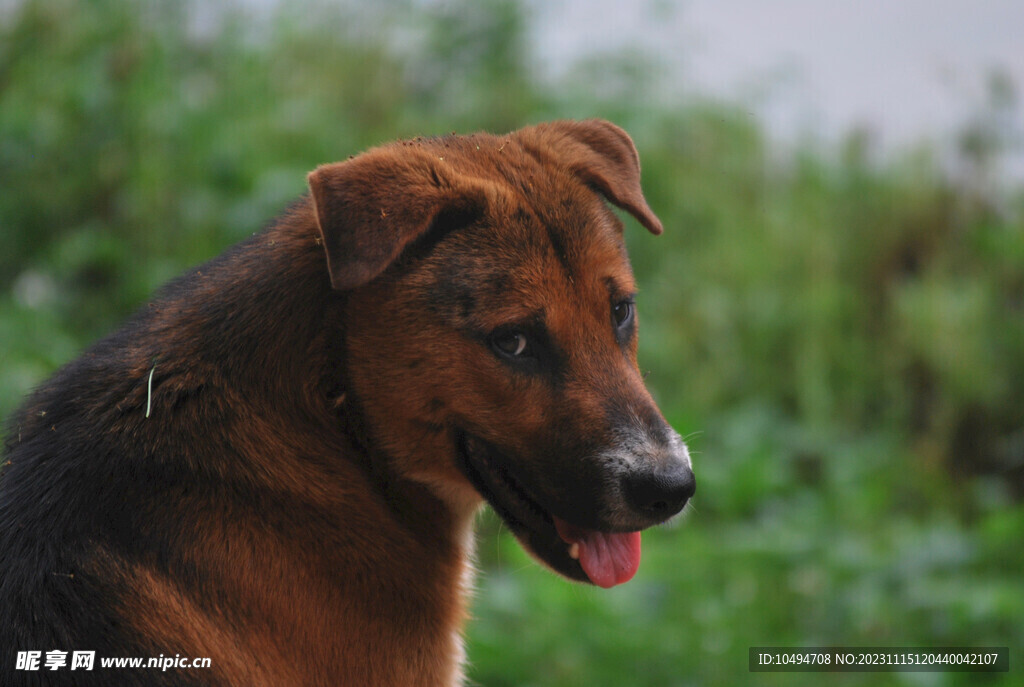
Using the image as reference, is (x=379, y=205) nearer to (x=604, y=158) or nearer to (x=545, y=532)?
(x=604, y=158)

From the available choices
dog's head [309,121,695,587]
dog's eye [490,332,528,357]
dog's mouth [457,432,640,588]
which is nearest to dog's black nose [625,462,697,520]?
dog's head [309,121,695,587]

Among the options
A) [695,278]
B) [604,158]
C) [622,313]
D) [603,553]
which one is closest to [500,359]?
[622,313]

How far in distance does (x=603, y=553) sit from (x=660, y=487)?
410mm

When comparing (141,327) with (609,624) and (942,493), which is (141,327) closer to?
(609,624)

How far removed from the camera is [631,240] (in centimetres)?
855

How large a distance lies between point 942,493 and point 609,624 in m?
3.30

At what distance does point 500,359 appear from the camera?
121 inches

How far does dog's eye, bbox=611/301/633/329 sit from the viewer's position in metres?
3.33

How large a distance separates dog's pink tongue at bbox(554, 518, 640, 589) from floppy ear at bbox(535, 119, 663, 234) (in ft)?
3.30

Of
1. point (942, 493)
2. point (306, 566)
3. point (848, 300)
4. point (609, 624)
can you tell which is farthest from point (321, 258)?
point (848, 300)

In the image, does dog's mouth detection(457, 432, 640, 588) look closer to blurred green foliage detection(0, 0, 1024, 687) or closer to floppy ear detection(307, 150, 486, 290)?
floppy ear detection(307, 150, 486, 290)

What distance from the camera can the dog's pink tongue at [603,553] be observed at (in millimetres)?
3254

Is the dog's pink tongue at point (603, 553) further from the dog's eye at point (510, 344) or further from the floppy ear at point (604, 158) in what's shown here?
the floppy ear at point (604, 158)

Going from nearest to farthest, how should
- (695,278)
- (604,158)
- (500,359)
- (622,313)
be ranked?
(500,359) → (622,313) → (604,158) → (695,278)
